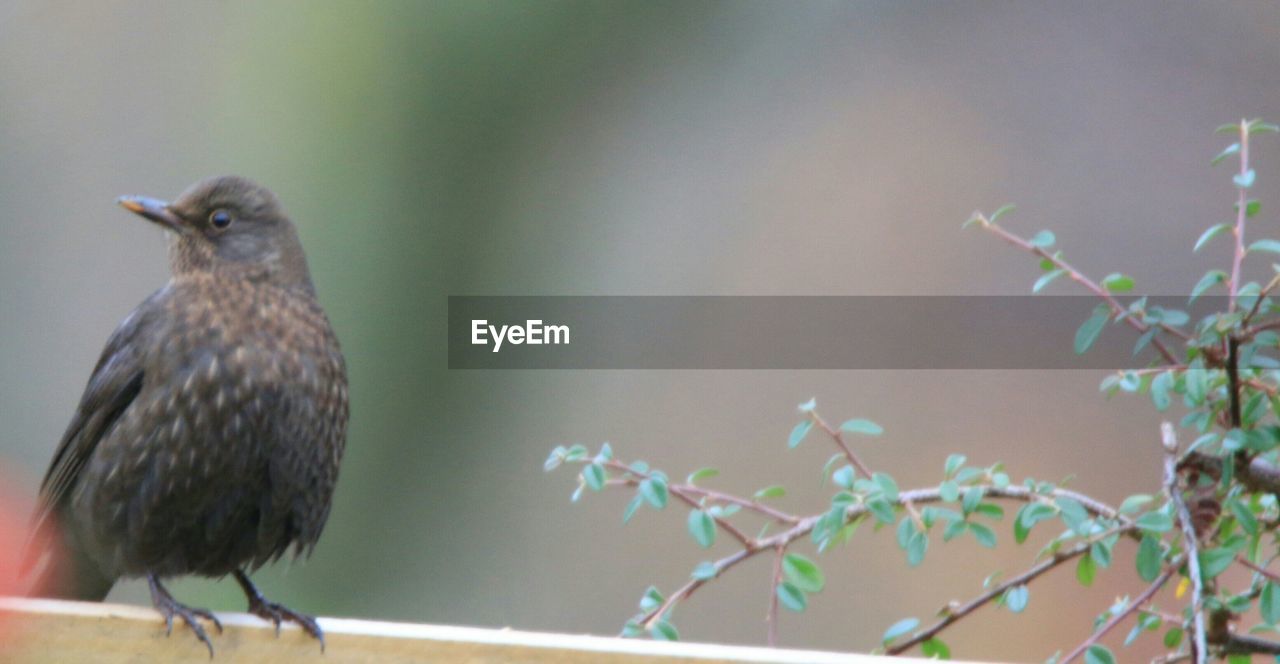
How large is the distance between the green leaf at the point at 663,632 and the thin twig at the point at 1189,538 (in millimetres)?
595

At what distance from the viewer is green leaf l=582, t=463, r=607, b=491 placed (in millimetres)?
1699

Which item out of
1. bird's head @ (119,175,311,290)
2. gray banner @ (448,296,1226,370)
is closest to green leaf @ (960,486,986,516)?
bird's head @ (119,175,311,290)

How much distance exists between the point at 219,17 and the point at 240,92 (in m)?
0.29

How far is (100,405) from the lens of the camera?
210 cm

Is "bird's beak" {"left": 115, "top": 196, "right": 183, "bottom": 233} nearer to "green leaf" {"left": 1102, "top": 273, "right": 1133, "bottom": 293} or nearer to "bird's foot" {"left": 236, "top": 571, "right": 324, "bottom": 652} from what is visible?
"bird's foot" {"left": 236, "top": 571, "right": 324, "bottom": 652}

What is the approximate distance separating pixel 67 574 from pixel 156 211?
589mm

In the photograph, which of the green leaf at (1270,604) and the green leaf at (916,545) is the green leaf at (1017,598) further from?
the green leaf at (1270,604)

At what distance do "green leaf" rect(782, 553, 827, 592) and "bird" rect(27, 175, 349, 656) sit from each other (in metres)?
0.67

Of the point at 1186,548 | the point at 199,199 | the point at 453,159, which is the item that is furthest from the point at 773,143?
the point at 1186,548

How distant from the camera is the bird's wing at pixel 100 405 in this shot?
2078 millimetres

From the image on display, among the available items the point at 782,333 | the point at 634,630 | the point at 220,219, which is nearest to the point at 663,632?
the point at 634,630

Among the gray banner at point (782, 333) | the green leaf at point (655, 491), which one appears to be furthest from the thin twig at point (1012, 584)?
the gray banner at point (782, 333)

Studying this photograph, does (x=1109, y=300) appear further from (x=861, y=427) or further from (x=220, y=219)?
(x=220, y=219)

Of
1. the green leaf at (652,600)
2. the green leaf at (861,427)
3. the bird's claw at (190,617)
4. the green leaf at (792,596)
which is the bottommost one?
the bird's claw at (190,617)
